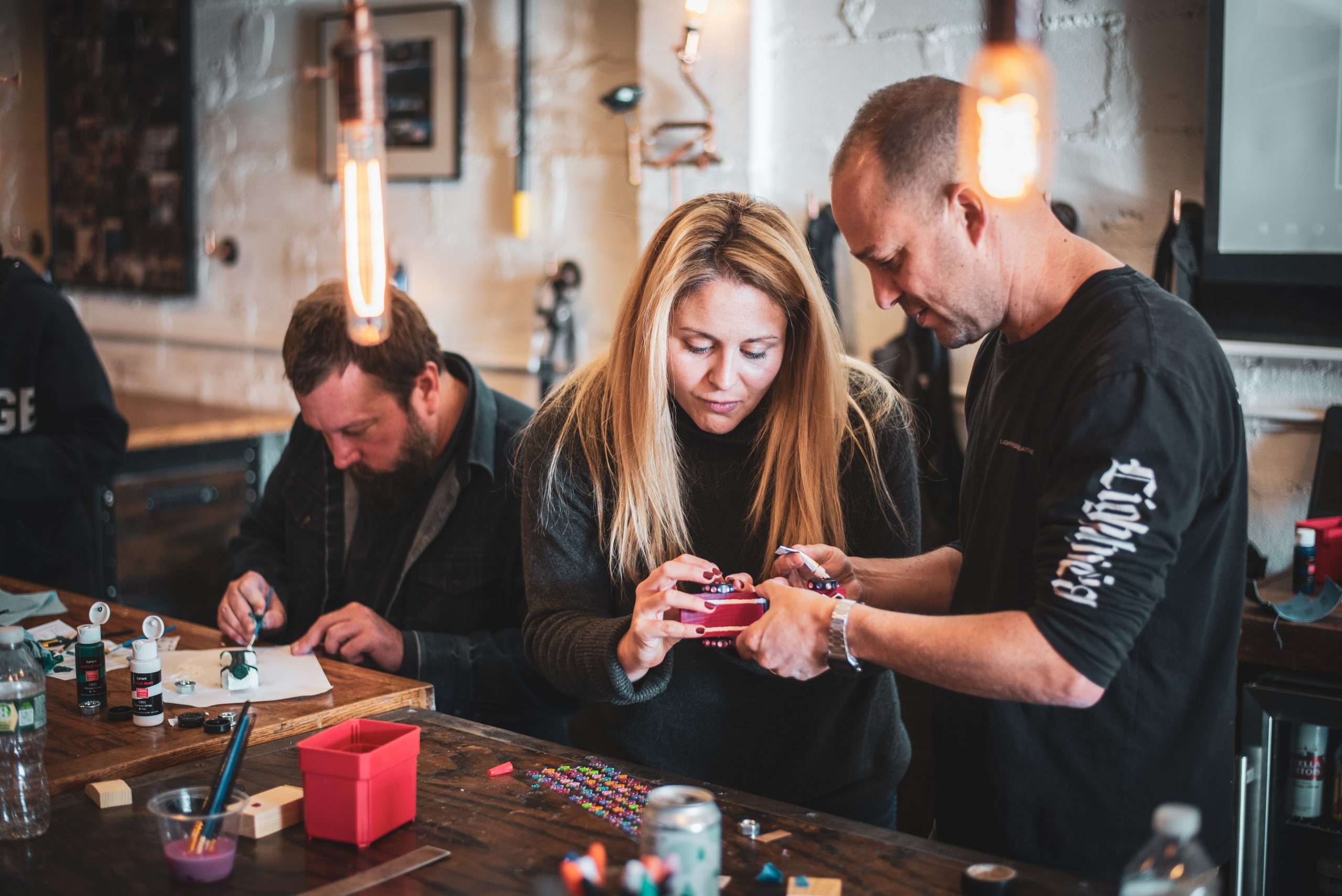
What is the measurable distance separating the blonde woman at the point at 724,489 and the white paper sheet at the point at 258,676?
1.39 feet

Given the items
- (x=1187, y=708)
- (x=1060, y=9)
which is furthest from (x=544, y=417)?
(x=1060, y=9)

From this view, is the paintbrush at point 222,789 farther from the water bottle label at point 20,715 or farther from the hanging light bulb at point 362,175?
the hanging light bulb at point 362,175

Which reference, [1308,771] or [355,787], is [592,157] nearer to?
[1308,771]

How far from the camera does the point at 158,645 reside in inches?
93.1

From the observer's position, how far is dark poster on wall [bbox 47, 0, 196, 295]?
5117 millimetres

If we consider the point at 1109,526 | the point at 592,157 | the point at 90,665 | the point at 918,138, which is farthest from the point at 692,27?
A: the point at 1109,526

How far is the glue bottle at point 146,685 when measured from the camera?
6.23ft

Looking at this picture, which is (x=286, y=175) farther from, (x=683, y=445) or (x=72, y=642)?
(x=683, y=445)

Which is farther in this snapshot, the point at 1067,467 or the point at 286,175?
the point at 286,175

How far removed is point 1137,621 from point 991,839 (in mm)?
446

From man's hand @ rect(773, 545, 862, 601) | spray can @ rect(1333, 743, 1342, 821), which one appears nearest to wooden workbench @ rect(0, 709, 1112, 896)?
man's hand @ rect(773, 545, 862, 601)

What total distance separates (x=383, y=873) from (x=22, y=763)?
52 cm

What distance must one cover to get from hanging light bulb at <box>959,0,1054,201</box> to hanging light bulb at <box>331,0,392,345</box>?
0.62 m

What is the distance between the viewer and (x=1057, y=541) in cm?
143
